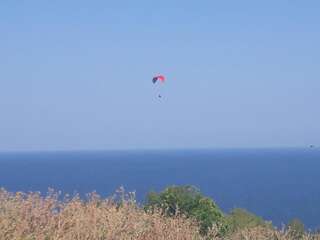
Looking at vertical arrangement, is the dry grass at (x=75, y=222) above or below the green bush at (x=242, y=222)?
above

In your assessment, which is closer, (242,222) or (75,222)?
(75,222)

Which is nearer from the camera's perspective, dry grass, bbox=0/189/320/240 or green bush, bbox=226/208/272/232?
dry grass, bbox=0/189/320/240

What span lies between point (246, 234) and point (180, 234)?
146cm

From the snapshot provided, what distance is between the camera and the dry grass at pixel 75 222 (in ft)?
20.8

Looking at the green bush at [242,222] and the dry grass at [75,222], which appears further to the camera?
the green bush at [242,222]

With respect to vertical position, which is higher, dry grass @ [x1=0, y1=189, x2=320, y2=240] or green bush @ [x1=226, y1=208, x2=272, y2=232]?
dry grass @ [x1=0, y1=189, x2=320, y2=240]

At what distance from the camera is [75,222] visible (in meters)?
6.71

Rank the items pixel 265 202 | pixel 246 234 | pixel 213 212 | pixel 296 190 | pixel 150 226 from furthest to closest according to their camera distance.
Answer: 1. pixel 296 190
2. pixel 265 202
3. pixel 213 212
4. pixel 246 234
5. pixel 150 226

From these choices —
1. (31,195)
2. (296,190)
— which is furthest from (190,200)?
(296,190)

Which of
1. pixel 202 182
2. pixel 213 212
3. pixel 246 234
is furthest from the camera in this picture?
pixel 202 182

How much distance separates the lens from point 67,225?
6.63 metres

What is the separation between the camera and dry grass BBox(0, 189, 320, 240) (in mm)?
6352

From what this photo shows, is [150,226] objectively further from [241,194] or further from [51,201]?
[241,194]

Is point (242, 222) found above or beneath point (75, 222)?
beneath
